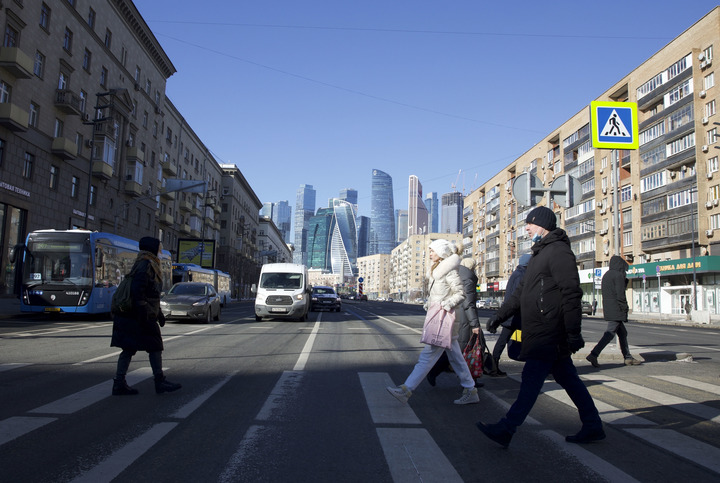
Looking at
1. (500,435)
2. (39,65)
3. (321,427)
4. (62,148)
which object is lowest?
(321,427)

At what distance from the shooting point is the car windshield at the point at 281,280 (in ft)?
68.0

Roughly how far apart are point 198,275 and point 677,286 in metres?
39.1

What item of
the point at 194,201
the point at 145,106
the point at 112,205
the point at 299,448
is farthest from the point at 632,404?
the point at 194,201

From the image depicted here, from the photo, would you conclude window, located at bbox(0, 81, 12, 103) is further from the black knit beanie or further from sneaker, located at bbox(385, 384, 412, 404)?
the black knit beanie

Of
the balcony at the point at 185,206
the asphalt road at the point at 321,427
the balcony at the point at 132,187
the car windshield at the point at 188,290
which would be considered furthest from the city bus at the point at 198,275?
the asphalt road at the point at 321,427

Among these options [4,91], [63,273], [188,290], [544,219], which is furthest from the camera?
[4,91]

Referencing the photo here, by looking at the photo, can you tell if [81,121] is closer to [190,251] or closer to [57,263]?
[190,251]

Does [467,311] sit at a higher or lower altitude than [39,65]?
lower

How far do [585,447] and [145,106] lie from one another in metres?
50.1

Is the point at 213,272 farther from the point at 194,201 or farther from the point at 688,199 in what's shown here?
the point at 688,199

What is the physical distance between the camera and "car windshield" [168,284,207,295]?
18.7 m

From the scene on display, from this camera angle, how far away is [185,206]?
61000 millimetres

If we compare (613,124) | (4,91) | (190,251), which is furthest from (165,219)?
(613,124)

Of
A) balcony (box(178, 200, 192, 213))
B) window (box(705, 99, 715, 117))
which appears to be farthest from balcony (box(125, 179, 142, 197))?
window (box(705, 99, 715, 117))
